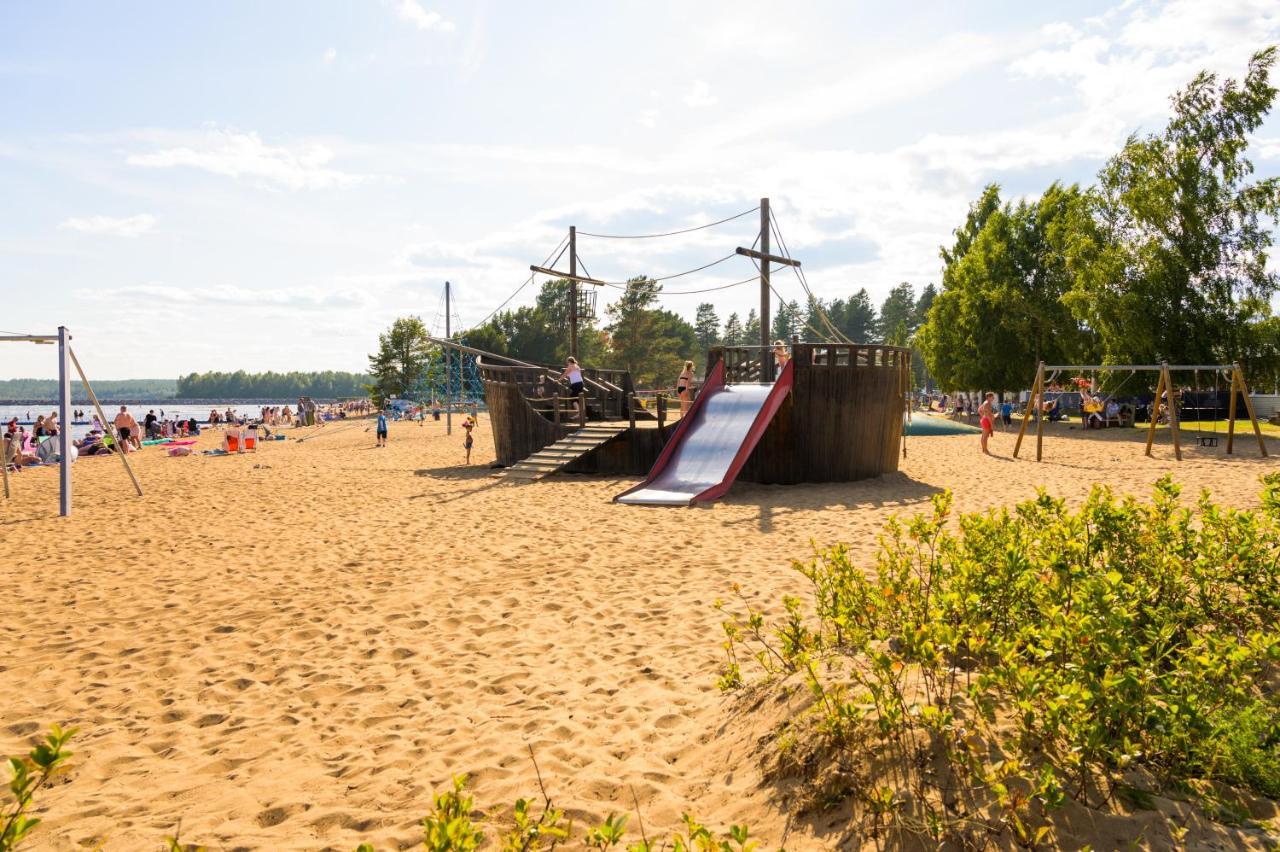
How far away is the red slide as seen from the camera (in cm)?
1258

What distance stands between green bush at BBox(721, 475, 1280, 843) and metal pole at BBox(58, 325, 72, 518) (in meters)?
12.8

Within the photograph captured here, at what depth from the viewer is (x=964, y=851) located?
2668 millimetres

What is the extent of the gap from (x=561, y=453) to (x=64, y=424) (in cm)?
881

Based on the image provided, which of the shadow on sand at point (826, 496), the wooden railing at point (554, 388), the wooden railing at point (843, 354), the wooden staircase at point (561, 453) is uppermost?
the wooden railing at point (843, 354)

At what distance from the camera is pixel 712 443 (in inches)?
566

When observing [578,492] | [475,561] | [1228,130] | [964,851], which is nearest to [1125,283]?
[1228,130]

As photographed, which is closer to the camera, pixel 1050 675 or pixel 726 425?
pixel 1050 675

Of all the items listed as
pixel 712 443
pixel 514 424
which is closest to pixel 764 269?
pixel 712 443

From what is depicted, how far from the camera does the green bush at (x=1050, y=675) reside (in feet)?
9.25

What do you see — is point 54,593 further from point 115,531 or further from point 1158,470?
point 1158,470

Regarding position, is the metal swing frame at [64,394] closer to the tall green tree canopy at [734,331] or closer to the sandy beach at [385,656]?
the sandy beach at [385,656]

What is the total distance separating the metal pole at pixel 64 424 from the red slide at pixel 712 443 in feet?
30.1

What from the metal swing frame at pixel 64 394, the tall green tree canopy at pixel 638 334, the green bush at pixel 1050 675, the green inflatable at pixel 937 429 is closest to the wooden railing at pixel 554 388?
the metal swing frame at pixel 64 394

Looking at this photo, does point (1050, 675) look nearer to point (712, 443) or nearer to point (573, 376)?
point (712, 443)
